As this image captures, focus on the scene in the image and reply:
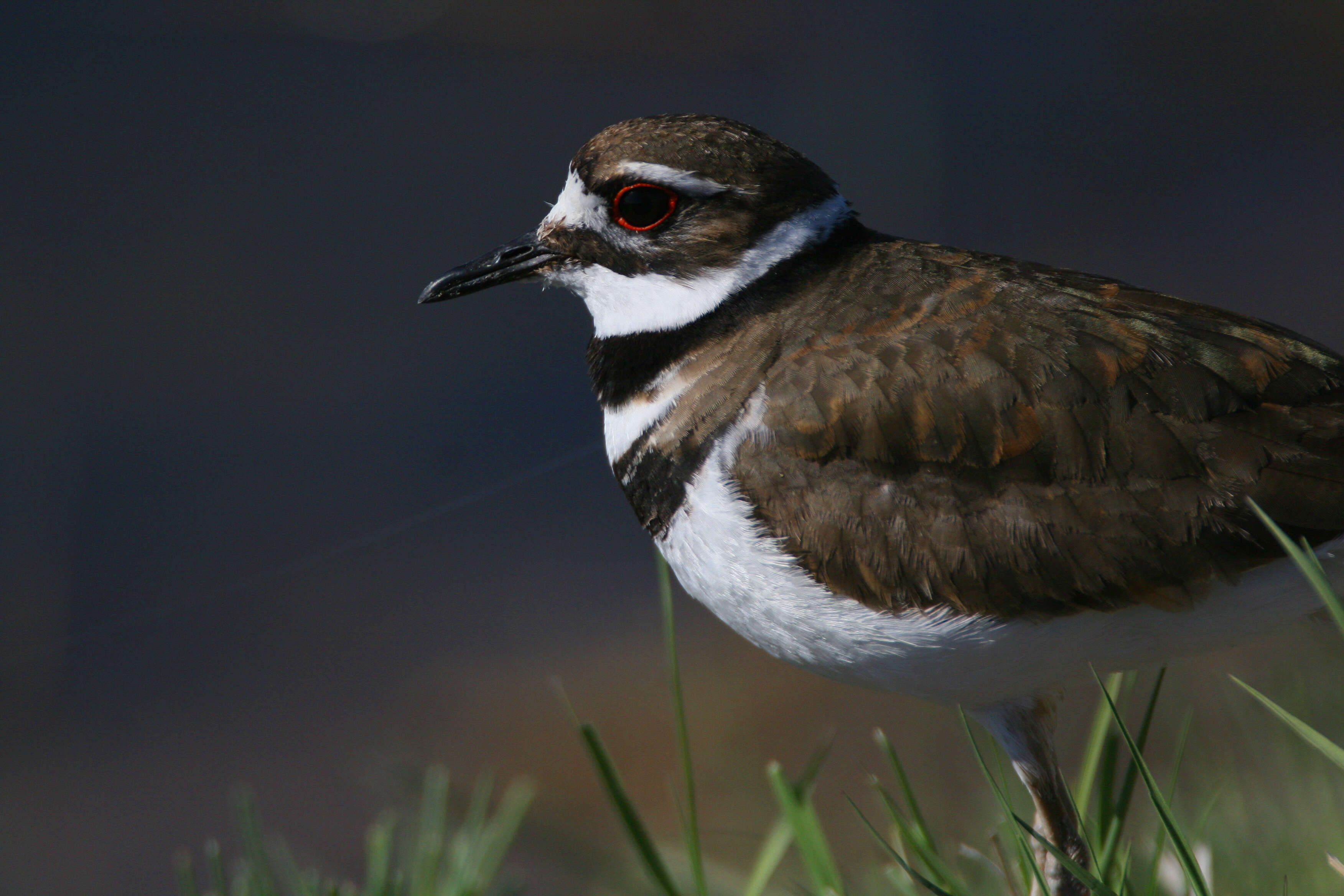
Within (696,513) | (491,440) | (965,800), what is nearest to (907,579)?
(696,513)

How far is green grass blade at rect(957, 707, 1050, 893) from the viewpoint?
1.73 metres

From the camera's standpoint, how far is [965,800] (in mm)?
3814

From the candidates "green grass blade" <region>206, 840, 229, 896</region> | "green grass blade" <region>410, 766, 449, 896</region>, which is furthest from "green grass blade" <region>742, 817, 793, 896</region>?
"green grass blade" <region>206, 840, 229, 896</region>

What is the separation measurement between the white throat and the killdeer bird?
0.41ft

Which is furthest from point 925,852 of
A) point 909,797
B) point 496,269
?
point 496,269

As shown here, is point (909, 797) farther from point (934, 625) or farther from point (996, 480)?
point (996, 480)

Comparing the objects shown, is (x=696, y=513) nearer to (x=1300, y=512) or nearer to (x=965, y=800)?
(x=1300, y=512)

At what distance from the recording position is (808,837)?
2002mm

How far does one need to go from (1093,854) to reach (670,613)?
82 cm

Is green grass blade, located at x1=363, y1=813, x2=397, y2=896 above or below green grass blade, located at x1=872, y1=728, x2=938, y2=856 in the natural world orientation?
above

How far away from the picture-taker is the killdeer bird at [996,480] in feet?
6.63

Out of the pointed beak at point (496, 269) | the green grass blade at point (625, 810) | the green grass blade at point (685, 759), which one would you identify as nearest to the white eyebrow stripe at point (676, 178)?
the pointed beak at point (496, 269)

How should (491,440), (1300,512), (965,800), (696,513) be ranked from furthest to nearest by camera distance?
1. (491,440)
2. (965,800)
3. (696,513)
4. (1300,512)

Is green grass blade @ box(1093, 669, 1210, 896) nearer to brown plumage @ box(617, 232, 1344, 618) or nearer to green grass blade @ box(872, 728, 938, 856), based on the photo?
brown plumage @ box(617, 232, 1344, 618)
